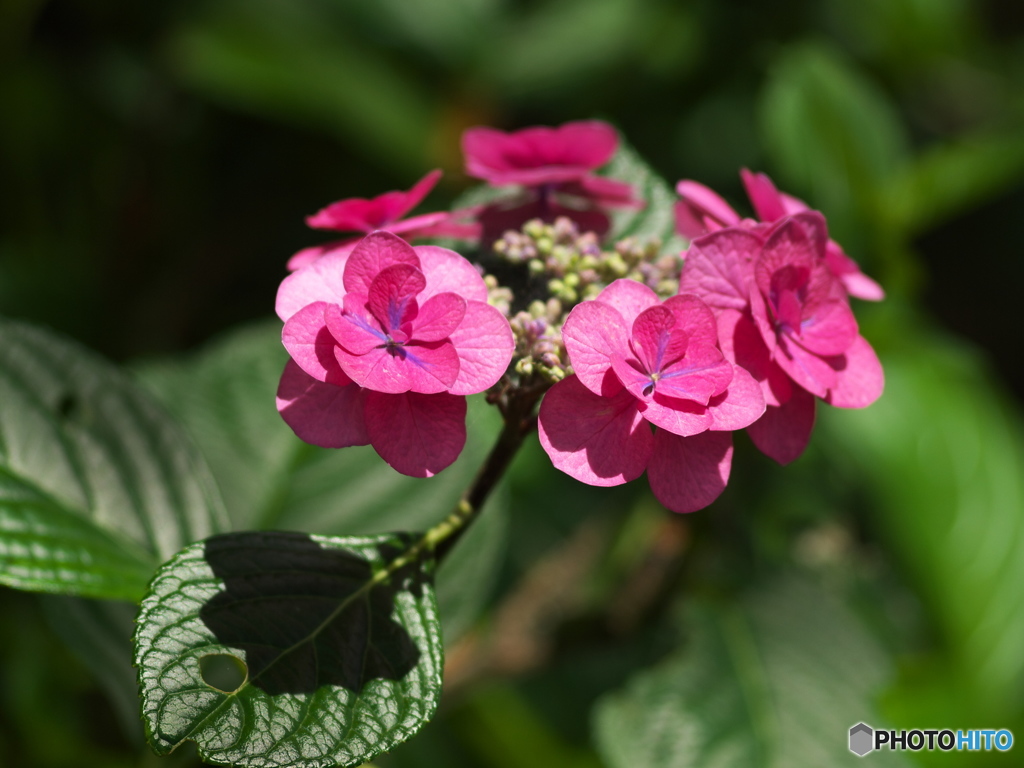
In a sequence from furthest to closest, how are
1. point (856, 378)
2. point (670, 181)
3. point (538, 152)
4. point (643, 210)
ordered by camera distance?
point (670, 181)
point (643, 210)
point (538, 152)
point (856, 378)

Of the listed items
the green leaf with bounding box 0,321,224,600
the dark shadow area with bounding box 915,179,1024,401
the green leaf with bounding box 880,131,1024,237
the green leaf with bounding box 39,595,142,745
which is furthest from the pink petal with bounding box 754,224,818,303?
the dark shadow area with bounding box 915,179,1024,401

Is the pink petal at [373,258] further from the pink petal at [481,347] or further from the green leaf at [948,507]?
the green leaf at [948,507]

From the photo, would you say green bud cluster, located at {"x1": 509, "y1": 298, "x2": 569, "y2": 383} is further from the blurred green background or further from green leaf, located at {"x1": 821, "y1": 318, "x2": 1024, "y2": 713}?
green leaf, located at {"x1": 821, "y1": 318, "x2": 1024, "y2": 713}

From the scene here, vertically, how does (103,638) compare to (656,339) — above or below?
below

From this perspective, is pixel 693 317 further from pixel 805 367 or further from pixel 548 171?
pixel 548 171

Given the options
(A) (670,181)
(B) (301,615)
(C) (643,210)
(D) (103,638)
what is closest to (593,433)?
(B) (301,615)

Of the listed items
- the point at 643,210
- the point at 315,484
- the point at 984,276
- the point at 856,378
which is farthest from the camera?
the point at 984,276

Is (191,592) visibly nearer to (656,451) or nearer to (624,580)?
(656,451)
